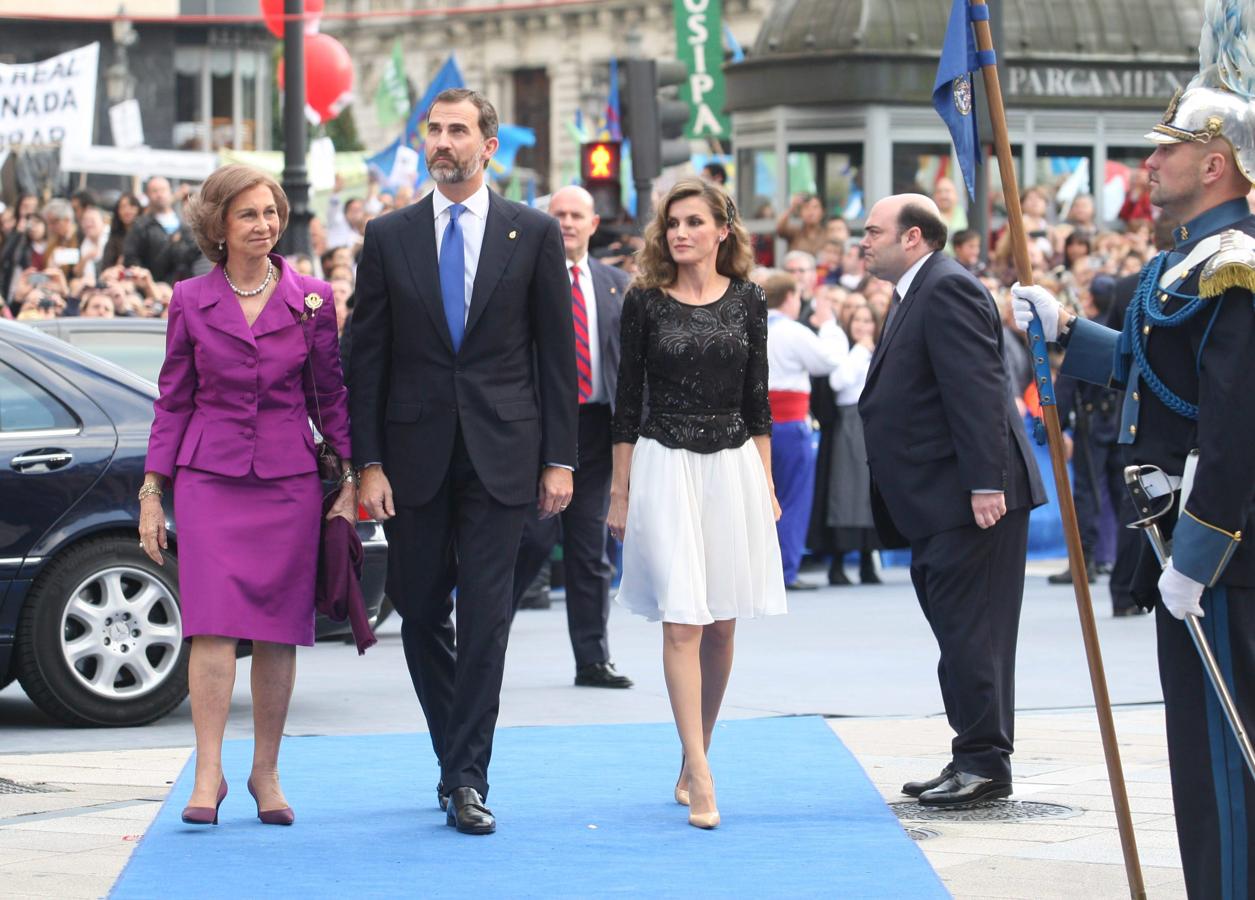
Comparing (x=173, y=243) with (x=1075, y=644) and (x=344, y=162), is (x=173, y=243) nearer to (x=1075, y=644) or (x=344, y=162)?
(x=1075, y=644)

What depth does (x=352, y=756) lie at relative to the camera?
28.3 ft

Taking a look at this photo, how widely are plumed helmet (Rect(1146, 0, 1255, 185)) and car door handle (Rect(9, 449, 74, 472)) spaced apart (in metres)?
5.28

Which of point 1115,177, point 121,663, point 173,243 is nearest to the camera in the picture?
point 121,663

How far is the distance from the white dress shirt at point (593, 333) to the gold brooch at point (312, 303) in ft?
11.8

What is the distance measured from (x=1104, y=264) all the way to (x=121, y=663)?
10387 millimetres

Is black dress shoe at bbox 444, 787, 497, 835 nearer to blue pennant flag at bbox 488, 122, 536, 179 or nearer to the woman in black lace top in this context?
the woman in black lace top

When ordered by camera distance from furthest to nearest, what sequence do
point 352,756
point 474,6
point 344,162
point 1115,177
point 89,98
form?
point 474,6
point 344,162
point 1115,177
point 89,98
point 352,756

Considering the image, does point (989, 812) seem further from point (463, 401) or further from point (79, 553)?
point (79, 553)

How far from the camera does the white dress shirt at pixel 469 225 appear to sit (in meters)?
7.23

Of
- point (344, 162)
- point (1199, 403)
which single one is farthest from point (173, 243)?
point (344, 162)

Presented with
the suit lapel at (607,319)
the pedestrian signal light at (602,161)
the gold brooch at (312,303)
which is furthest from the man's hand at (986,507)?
the pedestrian signal light at (602,161)

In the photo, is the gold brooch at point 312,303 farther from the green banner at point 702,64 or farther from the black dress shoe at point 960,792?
the green banner at point 702,64

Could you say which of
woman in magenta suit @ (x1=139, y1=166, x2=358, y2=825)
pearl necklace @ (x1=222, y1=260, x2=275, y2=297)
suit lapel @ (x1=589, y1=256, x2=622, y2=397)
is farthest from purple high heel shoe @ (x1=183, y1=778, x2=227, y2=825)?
suit lapel @ (x1=589, y1=256, x2=622, y2=397)

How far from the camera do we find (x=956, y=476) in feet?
25.1
